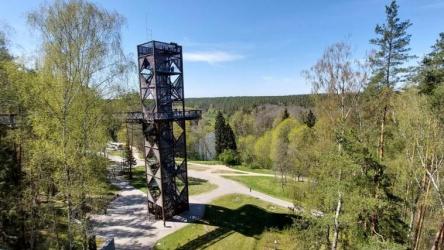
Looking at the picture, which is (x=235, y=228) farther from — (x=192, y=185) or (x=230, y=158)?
(x=230, y=158)

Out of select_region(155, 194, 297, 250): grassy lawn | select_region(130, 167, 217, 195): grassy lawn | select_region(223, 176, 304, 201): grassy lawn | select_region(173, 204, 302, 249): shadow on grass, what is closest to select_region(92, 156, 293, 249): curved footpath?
select_region(130, 167, 217, 195): grassy lawn

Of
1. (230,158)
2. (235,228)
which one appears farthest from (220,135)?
(235,228)

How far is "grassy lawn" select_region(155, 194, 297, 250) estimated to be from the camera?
62.1 ft

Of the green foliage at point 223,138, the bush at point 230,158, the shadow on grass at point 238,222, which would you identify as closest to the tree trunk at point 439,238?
the shadow on grass at point 238,222

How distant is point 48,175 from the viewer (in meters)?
12.6

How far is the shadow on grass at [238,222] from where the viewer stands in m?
19.6

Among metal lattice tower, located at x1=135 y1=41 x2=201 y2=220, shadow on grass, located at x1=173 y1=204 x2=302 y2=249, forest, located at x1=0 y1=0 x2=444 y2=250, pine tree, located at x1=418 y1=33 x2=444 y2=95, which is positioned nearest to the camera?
forest, located at x1=0 y1=0 x2=444 y2=250

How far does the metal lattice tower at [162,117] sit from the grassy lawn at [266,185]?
1083cm

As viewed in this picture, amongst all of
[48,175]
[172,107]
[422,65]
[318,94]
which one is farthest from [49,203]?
[422,65]

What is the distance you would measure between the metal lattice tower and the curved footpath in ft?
3.64

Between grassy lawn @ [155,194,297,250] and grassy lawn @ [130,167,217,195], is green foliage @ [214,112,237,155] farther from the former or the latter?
grassy lawn @ [155,194,297,250]

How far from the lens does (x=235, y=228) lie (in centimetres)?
2153

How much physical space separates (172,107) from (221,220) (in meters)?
9.70

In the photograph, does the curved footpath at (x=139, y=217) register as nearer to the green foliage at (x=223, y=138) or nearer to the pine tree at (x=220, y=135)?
the green foliage at (x=223, y=138)
